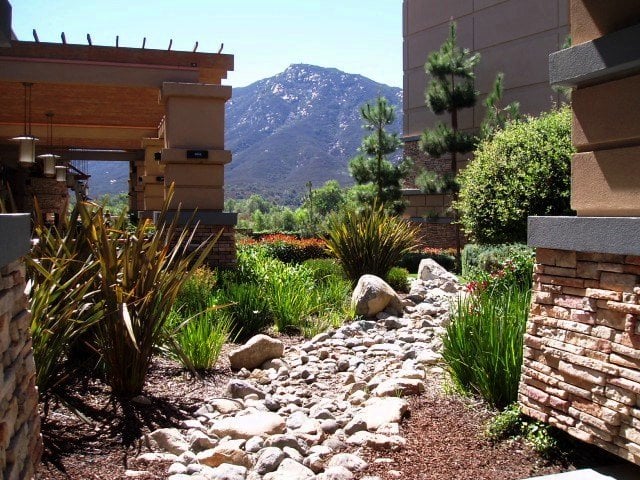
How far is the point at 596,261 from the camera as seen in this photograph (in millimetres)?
3914

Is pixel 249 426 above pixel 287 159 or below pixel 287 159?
below

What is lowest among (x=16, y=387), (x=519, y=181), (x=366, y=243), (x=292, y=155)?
(x=16, y=387)

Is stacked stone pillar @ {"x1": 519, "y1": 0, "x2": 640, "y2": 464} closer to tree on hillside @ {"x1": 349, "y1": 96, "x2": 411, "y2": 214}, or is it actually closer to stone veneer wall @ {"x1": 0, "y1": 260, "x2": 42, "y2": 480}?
stone veneer wall @ {"x1": 0, "y1": 260, "x2": 42, "y2": 480}

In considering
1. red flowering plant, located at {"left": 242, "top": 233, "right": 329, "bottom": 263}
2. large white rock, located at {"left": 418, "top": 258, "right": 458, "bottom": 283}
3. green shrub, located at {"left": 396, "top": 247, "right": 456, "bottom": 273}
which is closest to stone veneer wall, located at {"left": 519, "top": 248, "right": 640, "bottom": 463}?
large white rock, located at {"left": 418, "top": 258, "right": 458, "bottom": 283}

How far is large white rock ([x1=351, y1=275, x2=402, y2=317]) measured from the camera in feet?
31.8

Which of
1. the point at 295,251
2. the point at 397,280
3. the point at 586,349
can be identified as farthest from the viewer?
the point at 295,251

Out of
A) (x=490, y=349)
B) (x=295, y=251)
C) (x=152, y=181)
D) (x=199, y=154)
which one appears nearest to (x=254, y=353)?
(x=490, y=349)

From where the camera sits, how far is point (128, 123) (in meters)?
17.7

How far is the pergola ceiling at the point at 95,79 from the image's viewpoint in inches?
447

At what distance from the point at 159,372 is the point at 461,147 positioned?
642 inches

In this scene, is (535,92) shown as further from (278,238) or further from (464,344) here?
(464,344)

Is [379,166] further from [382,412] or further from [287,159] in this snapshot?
[287,159]

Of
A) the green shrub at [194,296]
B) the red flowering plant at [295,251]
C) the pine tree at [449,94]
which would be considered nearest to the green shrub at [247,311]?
the green shrub at [194,296]

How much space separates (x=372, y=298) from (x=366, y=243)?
2196 millimetres
